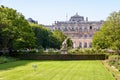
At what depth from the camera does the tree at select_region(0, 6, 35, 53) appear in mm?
56191

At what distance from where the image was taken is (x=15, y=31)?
191 feet

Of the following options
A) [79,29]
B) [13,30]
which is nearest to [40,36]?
[13,30]

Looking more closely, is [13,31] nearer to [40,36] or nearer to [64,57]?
[64,57]

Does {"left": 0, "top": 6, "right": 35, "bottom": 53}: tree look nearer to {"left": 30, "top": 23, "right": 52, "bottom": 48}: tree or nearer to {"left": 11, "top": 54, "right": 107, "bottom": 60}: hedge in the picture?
{"left": 11, "top": 54, "right": 107, "bottom": 60}: hedge

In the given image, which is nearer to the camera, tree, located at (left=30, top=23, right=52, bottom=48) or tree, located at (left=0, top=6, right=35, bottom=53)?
tree, located at (left=0, top=6, right=35, bottom=53)

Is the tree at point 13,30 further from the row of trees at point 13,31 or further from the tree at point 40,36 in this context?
the tree at point 40,36

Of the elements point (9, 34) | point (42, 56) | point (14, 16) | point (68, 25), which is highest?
point (68, 25)

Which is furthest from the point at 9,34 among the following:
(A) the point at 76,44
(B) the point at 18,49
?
(A) the point at 76,44

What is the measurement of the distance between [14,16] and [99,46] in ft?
89.9

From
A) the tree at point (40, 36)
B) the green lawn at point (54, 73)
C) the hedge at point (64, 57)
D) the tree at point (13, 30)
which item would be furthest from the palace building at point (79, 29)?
the green lawn at point (54, 73)

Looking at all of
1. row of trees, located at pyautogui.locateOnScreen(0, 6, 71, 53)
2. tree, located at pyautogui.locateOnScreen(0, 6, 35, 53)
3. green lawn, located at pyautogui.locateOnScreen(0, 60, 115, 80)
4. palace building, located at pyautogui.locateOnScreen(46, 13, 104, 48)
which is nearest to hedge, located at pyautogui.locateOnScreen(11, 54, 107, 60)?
row of trees, located at pyautogui.locateOnScreen(0, 6, 71, 53)

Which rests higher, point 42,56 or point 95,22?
point 95,22

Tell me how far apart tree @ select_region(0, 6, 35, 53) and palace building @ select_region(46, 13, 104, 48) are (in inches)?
3592

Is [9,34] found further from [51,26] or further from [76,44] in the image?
[51,26]
